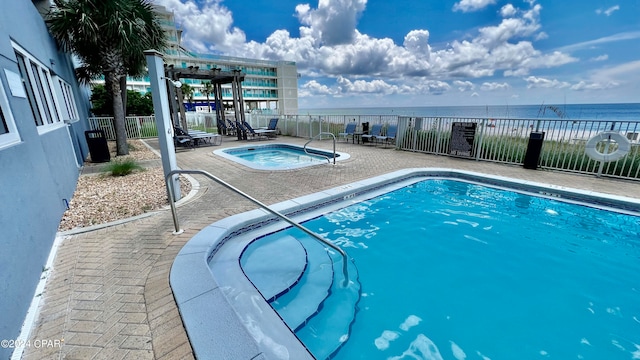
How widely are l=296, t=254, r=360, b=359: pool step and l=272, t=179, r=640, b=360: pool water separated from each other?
3.7 inches

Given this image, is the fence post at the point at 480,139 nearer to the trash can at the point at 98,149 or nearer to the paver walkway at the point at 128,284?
the paver walkway at the point at 128,284

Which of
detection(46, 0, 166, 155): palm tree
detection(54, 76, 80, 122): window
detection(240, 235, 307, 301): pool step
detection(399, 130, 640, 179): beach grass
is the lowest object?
detection(240, 235, 307, 301): pool step

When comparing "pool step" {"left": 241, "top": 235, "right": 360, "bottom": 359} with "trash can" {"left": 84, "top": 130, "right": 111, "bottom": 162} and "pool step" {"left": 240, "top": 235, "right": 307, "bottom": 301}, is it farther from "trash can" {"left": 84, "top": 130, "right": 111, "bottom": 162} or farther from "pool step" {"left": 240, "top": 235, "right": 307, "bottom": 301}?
"trash can" {"left": 84, "top": 130, "right": 111, "bottom": 162}

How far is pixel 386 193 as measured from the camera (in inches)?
208

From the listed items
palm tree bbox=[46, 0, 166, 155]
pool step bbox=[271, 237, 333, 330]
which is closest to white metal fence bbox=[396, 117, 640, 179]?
pool step bbox=[271, 237, 333, 330]

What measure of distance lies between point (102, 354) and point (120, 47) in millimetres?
8937

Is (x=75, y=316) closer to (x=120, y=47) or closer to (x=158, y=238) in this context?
(x=158, y=238)

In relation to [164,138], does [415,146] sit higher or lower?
lower


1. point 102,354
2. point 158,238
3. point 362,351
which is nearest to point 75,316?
point 102,354

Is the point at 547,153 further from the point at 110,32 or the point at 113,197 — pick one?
the point at 110,32

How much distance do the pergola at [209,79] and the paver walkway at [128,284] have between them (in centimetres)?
774

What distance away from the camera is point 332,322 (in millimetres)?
2371

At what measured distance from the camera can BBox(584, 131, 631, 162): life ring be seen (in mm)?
5168

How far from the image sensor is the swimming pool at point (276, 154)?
8672mm
